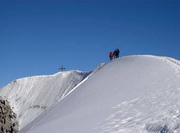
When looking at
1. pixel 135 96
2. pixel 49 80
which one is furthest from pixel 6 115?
pixel 49 80

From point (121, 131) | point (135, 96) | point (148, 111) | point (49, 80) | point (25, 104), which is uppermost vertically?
point (49, 80)

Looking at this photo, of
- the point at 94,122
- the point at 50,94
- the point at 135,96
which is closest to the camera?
the point at 94,122

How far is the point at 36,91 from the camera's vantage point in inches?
2719

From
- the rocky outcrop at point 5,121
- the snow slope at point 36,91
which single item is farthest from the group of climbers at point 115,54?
the snow slope at point 36,91

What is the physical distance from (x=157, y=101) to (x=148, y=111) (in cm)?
121

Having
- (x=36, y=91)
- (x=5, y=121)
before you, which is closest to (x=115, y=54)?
(x=5, y=121)

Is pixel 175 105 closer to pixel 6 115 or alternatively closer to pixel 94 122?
pixel 94 122

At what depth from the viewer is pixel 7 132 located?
75.6ft

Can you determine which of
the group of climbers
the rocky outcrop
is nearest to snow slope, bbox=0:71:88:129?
the group of climbers

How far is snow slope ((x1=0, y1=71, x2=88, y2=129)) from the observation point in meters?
59.0

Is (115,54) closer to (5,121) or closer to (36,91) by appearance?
(5,121)

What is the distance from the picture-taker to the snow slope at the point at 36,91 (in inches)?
2324

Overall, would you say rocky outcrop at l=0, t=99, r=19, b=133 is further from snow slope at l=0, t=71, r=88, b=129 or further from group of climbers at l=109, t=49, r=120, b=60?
snow slope at l=0, t=71, r=88, b=129

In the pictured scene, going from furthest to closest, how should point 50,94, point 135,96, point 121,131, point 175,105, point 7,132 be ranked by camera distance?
point 50,94
point 7,132
point 135,96
point 175,105
point 121,131
